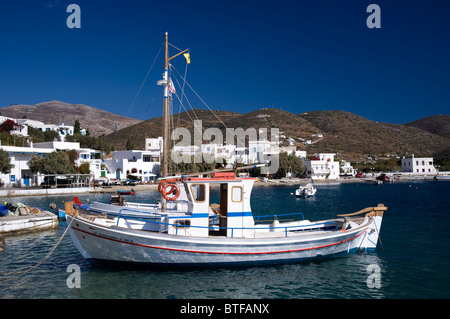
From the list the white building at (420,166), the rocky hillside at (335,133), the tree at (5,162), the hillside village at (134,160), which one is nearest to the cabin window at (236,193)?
the hillside village at (134,160)

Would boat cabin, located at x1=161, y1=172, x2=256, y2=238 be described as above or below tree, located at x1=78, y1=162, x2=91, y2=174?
below

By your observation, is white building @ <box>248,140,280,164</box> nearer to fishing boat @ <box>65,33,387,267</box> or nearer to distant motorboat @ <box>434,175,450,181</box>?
distant motorboat @ <box>434,175,450,181</box>

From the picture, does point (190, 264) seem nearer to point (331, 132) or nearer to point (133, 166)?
point (133, 166)

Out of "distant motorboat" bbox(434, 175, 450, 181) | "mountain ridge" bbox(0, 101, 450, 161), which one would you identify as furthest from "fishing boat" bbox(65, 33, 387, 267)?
"distant motorboat" bbox(434, 175, 450, 181)

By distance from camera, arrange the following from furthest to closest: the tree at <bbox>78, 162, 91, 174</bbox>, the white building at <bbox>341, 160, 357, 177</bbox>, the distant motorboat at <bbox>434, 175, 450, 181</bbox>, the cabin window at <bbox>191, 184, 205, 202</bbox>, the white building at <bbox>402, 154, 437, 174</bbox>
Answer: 1. the white building at <bbox>402, 154, 437, 174</bbox>
2. the white building at <bbox>341, 160, 357, 177</bbox>
3. the distant motorboat at <bbox>434, 175, 450, 181</bbox>
4. the tree at <bbox>78, 162, 91, 174</bbox>
5. the cabin window at <bbox>191, 184, 205, 202</bbox>

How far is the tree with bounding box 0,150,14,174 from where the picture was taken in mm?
46575

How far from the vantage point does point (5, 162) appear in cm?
4691

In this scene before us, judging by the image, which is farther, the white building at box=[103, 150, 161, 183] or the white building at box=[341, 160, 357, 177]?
the white building at box=[341, 160, 357, 177]

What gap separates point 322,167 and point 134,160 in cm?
5103

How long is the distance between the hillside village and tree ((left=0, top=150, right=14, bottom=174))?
113 cm

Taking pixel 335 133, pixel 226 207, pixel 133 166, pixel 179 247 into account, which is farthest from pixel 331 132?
pixel 179 247

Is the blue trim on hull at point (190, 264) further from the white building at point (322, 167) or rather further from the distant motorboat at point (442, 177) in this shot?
the distant motorboat at point (442, 177)
